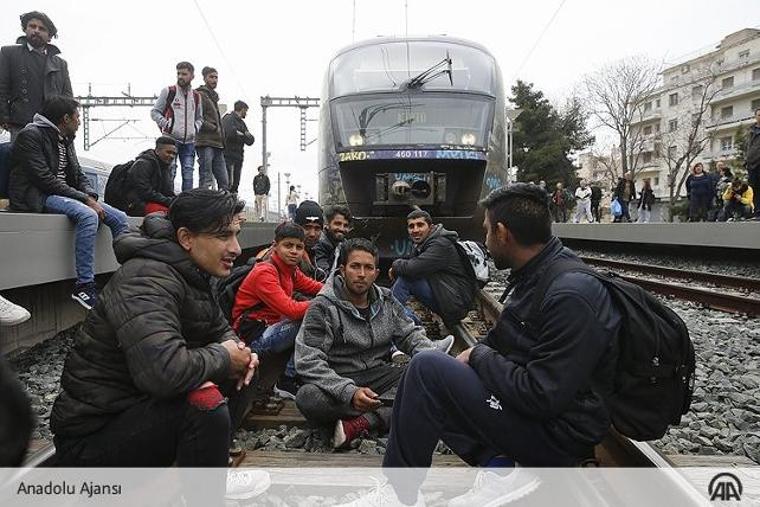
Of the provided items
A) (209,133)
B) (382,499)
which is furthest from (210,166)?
(382,499)

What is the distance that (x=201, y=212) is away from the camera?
87.0 inches

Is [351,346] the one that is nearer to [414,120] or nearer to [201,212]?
[201,212]

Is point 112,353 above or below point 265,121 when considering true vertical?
below

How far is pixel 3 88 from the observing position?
5.80 metres

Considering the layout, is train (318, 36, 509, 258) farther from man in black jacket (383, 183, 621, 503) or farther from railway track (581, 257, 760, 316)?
man in black jacket (383, 183, 621, 503)

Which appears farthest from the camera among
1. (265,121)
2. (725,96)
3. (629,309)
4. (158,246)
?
(725,96)

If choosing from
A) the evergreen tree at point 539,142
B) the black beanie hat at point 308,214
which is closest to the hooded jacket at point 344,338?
the black beanie hat at point 308,214

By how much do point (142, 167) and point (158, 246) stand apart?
4369mm

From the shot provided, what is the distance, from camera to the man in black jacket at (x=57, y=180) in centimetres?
483

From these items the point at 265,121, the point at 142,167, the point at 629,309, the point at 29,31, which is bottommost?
the point at 629,309

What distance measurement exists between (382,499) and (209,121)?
24.5ft

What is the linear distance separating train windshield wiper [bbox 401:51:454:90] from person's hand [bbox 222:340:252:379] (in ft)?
21.3

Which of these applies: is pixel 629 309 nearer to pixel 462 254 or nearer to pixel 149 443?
pixel 149 443

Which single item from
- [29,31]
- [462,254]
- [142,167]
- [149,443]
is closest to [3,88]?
[29,31]
